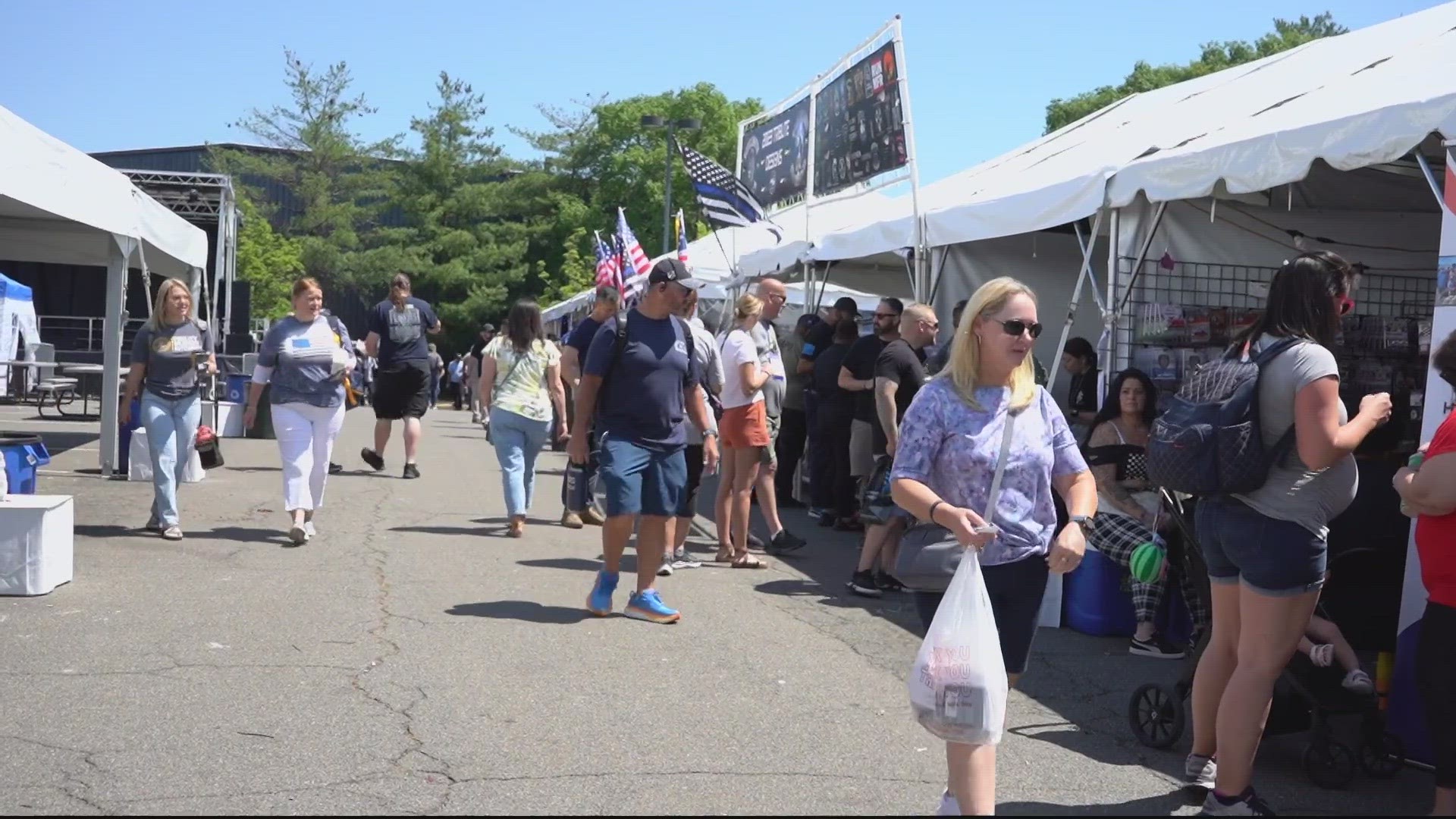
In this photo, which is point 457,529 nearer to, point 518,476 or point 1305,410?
point 518,476

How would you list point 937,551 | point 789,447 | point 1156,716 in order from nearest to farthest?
point 937,551
point 1156,716
point 789,447

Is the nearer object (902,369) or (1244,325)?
(1244,325)

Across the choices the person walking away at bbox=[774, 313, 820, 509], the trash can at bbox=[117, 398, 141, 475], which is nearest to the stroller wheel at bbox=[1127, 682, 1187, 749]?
the person walking away at bbox=[774, 313, 820, 509]

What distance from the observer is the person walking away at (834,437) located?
1118cm

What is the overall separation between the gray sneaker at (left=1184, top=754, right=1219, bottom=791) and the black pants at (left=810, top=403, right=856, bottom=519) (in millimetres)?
6253

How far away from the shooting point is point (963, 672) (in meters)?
3.72

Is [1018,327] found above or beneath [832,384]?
above

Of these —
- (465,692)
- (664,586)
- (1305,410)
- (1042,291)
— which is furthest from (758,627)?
(1042,291)

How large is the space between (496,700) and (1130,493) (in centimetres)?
373

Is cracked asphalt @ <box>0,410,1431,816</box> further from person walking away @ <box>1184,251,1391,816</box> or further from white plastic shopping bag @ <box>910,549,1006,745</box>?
white plastic shopping bag @ <box>910,549,1006,745</box>

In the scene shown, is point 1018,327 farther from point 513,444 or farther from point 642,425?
point 513,444

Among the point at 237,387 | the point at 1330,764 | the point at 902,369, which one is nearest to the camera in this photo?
the point at 1330,764

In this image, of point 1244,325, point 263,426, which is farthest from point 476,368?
point 1244,325

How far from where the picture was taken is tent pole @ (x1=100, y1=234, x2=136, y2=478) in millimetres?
12672
